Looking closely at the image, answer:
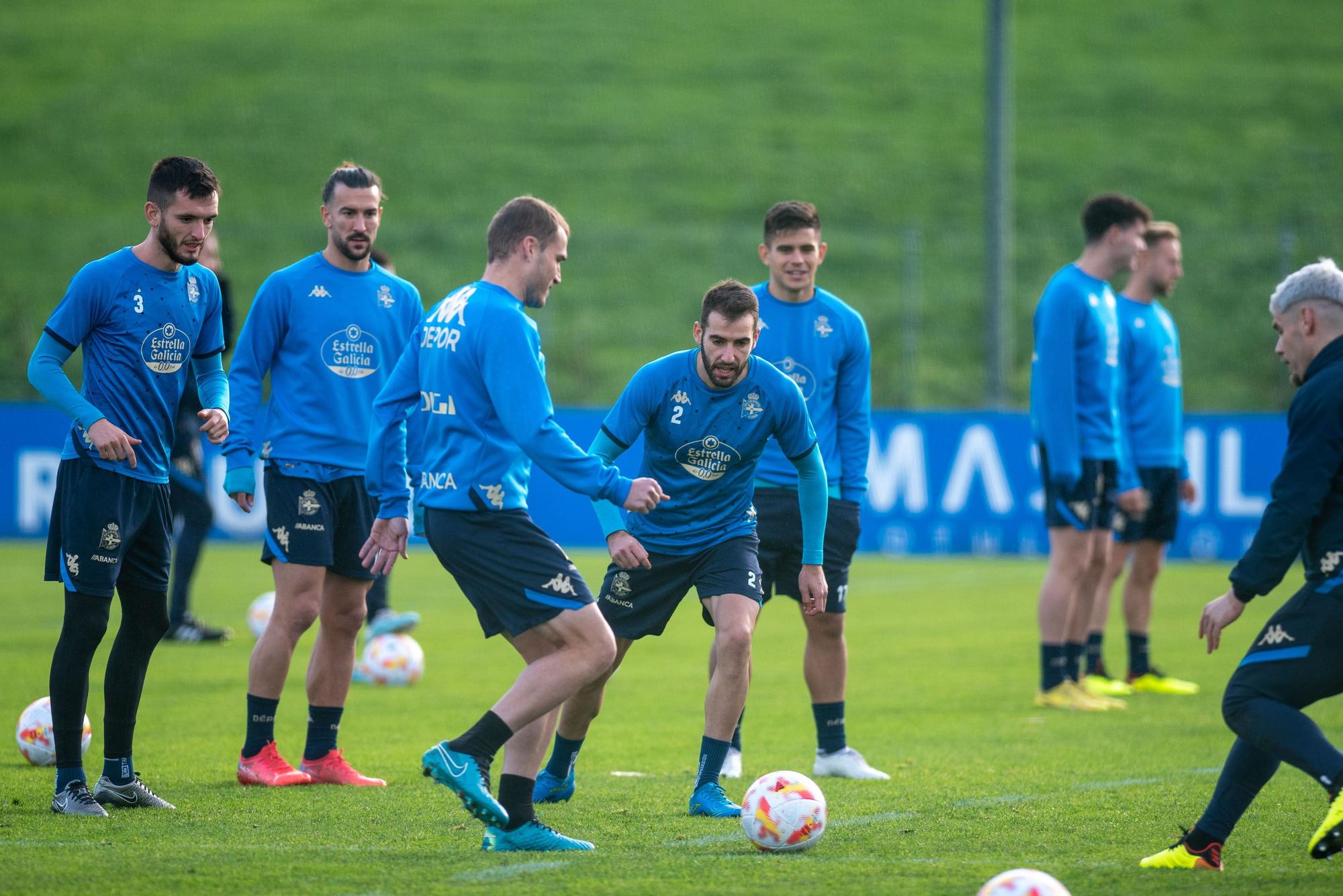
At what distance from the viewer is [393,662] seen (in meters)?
9.54

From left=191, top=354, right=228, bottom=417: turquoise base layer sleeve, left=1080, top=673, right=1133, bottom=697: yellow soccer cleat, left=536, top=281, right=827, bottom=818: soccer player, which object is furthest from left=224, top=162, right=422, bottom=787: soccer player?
left=1080, top=673, right=1133, bottom=697: yellow soccer cleat

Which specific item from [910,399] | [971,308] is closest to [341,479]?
[910,399]

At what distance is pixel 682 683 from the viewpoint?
9766 mm

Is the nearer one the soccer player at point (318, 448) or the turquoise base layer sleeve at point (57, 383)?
the turquoise base layer sleeve at point (57, 383)

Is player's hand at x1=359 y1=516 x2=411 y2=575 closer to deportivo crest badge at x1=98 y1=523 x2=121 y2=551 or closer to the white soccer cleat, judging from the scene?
deportivo crest badge at x1=98 y1=523 x2=121 y2=551

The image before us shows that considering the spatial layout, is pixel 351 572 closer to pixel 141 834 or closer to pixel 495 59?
pixel 141 834

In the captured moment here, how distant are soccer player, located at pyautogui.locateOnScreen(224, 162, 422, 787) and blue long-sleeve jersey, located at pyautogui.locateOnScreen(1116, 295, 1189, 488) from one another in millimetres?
5178

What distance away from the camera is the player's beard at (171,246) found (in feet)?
19.3

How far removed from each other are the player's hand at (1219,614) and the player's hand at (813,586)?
5.27ft

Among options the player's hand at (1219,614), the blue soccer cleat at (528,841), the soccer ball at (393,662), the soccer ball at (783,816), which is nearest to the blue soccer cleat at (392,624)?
the soccer ball at (393,662)

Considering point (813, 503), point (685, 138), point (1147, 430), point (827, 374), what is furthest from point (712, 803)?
point (685, 138)

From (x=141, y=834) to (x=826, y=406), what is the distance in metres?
3.48

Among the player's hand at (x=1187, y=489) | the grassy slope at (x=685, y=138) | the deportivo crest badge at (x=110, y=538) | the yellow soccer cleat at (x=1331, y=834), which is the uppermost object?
the grassy slope at (x=685, y=138)

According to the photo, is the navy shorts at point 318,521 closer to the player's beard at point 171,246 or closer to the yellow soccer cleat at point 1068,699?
the player's beard at point 171,246
